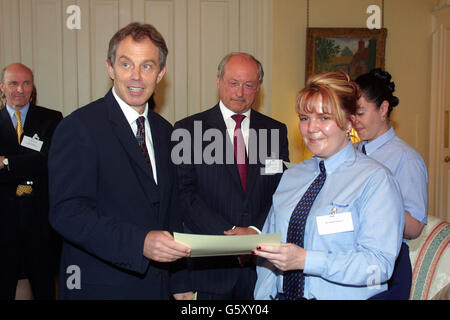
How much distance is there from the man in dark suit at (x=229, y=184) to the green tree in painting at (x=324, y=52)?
2532 millimetres

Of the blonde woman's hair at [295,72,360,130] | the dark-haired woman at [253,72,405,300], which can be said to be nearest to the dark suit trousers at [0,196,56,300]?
the dark-haired woman at [253,72,405,300]

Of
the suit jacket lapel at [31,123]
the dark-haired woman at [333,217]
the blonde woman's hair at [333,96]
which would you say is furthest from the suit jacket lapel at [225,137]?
the suit jacket lapel at [31,123]

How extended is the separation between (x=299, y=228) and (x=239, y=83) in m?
1.39

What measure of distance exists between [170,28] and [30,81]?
6.24ft

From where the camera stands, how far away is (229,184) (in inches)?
109

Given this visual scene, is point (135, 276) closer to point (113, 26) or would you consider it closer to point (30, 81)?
point (30, 81)

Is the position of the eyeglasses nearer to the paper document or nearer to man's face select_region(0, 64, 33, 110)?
the paper document

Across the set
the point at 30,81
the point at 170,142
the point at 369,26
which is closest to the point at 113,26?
the point at 30,81

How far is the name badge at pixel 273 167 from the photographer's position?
2837mm

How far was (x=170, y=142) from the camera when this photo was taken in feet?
7.52

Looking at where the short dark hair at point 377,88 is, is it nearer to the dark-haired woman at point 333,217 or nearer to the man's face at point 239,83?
the man's face at point 239,83

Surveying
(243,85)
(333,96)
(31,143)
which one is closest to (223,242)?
(333,96)

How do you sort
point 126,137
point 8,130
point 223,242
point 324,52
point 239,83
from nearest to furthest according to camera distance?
point 223,242
point 126,137
point 239,83
point 8,130
point 324,52

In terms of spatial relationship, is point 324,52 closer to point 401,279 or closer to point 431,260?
point 431,260
